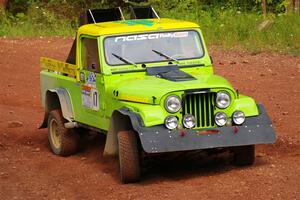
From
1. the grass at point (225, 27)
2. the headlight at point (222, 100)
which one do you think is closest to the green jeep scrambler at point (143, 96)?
the headlight at point (222, 100)

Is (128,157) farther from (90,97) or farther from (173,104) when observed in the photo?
(90,97)

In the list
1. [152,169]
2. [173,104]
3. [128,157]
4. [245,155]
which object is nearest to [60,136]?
[152,169]

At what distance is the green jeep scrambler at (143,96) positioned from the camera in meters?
8.54

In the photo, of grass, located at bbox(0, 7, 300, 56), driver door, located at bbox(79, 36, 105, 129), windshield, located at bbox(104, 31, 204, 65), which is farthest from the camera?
grass, located at bbox(0, 7, 300, 56)

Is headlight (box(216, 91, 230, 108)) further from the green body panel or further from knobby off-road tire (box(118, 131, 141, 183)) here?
knobby off-road tire (box(118, 131, 141, 183))

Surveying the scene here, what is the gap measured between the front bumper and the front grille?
0.41 ft

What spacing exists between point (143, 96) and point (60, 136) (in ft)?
6.67

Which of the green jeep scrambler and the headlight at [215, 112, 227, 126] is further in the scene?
the headlight at [215, 112, 227, 126]

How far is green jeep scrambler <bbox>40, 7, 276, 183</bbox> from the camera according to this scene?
336 inches

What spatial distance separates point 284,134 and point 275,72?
5.22 meters

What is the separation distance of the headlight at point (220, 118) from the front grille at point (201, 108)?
0.05m

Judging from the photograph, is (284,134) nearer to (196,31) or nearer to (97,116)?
(196,31)

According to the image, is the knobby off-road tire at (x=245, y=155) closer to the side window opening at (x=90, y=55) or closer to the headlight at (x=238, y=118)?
the headlight at (x=238, y=118)

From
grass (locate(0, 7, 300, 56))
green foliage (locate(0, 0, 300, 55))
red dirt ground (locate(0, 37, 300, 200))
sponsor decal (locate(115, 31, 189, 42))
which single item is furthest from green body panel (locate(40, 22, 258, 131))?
green foliage (locate(0, 0, 300, 55))
